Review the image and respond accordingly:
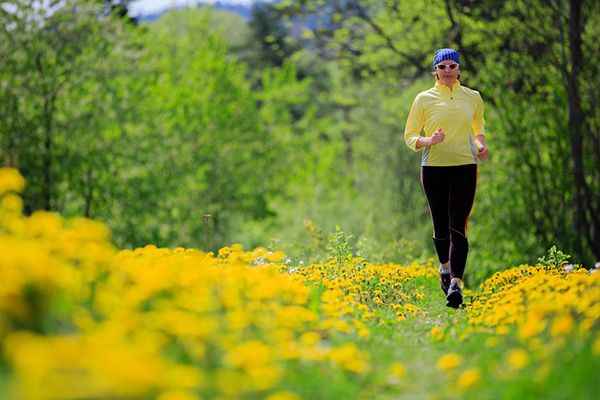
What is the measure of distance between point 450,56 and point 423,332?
2511mm

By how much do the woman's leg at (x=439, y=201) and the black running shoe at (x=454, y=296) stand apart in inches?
18.6

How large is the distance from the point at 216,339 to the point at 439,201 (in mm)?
3921

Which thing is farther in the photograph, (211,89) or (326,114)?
(326,114)

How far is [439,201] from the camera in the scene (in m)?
6.80

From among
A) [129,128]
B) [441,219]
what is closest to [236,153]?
[129,128]

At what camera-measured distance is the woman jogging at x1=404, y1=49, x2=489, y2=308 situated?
21.4 feet

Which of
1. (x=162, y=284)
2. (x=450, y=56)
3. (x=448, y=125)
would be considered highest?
(x=450, y=56)

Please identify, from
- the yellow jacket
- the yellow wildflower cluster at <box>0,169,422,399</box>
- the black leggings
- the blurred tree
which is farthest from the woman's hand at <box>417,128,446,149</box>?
the blurred tree

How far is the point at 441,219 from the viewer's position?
271 inches

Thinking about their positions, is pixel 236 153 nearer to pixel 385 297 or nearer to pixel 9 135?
pixel 9 135

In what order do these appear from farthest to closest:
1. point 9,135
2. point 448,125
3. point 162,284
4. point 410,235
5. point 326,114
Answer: point 326,114 → point 9,135 → point 410,235 → point 448,125 → point 162,284

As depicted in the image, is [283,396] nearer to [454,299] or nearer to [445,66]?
[454,299]

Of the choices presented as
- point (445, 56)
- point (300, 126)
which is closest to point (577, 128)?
point (445, 56)

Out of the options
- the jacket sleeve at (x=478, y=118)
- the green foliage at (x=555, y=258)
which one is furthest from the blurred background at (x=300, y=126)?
the green foliage at (x=555, y=258)
